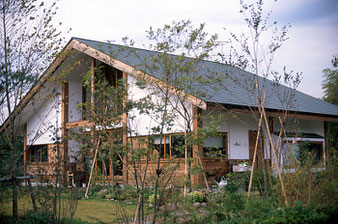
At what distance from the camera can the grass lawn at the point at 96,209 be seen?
7457 millimetres

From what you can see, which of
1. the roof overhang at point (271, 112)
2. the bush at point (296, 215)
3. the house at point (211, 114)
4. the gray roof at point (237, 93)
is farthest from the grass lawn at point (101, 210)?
the gray roof at point (237, 93)

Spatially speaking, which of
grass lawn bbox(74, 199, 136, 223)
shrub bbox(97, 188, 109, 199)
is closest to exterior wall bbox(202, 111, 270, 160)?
shrub bbox(97, 188, 109, 199)

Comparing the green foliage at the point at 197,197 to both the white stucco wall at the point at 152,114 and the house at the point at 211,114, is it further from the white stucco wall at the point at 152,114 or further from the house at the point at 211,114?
the white stucco wall at the point at 152,114

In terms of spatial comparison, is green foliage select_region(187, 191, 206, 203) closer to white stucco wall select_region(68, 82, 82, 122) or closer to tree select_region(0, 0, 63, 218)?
tree select_region(0, 0, 63, 218)

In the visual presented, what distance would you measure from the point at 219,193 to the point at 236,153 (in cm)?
653

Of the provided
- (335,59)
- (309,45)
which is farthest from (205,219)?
(309,45)

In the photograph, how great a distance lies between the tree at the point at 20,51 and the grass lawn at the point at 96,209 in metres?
0.77

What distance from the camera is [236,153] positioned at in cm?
1387

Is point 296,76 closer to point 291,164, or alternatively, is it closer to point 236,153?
point 291,164

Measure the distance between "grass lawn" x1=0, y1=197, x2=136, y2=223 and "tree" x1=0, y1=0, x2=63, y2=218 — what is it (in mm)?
774

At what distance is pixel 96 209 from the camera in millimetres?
9906

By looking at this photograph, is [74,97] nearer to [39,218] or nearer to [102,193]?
[102,193]

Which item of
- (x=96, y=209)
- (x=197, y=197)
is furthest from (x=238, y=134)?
(x=96, y=209)

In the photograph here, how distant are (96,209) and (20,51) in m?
4.81
